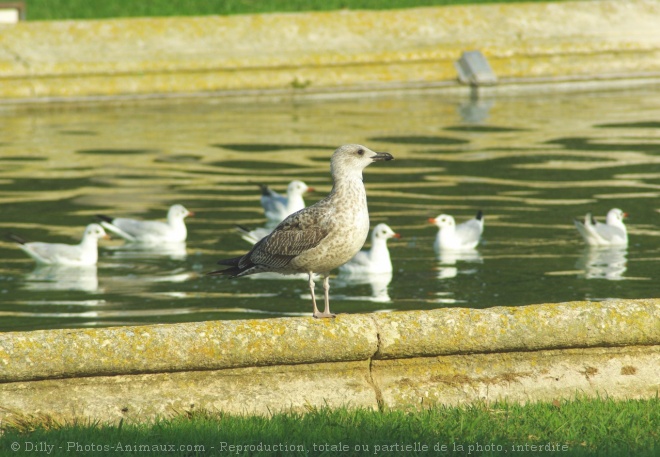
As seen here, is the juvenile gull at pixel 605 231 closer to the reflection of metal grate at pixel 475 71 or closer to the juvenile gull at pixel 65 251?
the juvenile gull at pixel 65 251

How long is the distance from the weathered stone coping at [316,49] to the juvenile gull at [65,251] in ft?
43.0

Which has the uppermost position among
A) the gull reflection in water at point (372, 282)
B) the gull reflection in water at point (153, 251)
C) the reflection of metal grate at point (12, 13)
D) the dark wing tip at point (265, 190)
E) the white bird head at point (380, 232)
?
the reflection of metal grate at point (12, 13)

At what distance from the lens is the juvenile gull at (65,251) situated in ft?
47.3

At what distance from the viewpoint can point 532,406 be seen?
22.7ft

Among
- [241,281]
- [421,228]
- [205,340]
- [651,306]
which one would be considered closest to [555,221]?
[421,228]

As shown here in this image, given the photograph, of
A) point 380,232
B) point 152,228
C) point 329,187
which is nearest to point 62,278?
point 152,228

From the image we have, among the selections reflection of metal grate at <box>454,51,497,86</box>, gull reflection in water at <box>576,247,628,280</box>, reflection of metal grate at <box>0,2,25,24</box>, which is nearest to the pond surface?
gull reflection in water at <box>576,247,628,280</box>

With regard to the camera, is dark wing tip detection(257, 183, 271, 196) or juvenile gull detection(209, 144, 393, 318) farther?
dark wing tip detection(257, 183, 271, 196)

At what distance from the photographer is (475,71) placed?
94.2ft

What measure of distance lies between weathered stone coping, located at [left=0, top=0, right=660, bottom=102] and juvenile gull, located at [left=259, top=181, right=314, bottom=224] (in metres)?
11.6

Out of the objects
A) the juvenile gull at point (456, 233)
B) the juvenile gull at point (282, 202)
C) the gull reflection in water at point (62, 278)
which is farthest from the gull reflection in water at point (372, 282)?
the gull reflection in water at point (62, 278)

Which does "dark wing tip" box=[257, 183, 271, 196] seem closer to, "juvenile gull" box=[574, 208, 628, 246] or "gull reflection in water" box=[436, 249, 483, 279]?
"gull reflection in water" box=[436, 249, 483, 279]

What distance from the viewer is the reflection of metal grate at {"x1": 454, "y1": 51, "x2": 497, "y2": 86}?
28728 millimetres

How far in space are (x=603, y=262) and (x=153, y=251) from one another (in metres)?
5.81
